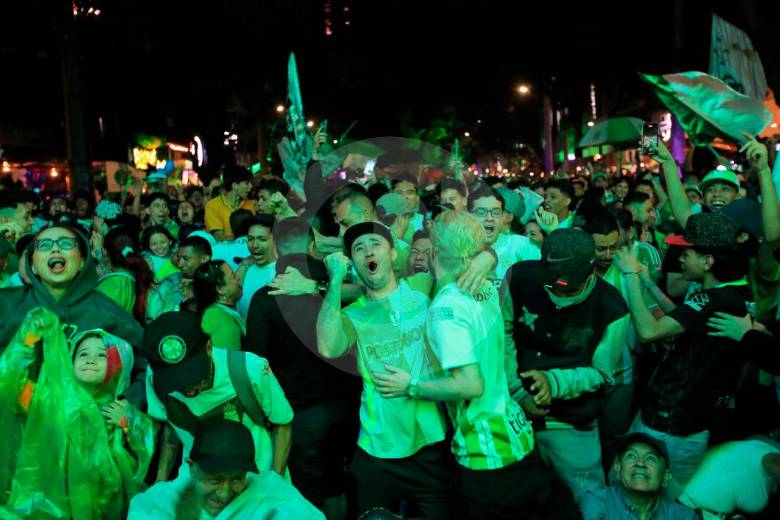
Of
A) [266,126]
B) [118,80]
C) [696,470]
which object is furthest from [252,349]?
[266,126]

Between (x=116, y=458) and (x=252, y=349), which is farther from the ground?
(x=252, y=349)

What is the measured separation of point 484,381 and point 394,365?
1.76 ft

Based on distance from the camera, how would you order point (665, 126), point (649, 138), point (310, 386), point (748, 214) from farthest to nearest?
point (665, 126), point (649, 138), point (748, 214), point (310, 386)

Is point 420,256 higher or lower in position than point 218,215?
lower

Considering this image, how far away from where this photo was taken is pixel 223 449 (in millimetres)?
3533

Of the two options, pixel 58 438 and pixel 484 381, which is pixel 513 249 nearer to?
pixel 484 381

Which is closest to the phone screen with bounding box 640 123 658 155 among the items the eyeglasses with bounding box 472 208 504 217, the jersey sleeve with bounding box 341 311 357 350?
the eyeglasses with bounding box 472 208 504 217

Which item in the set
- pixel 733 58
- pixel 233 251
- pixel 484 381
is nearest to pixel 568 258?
pixel 484 381

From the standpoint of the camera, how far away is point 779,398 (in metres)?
5.14

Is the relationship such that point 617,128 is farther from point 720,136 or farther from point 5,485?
point 5,485

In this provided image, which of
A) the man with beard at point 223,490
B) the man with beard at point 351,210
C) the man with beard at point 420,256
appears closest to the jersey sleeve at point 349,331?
the man with beard at point 223,490

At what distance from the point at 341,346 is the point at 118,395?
1222 millimetres

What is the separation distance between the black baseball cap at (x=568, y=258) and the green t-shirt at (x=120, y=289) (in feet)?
9.17

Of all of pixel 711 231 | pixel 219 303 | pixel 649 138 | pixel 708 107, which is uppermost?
pixel 708 107
